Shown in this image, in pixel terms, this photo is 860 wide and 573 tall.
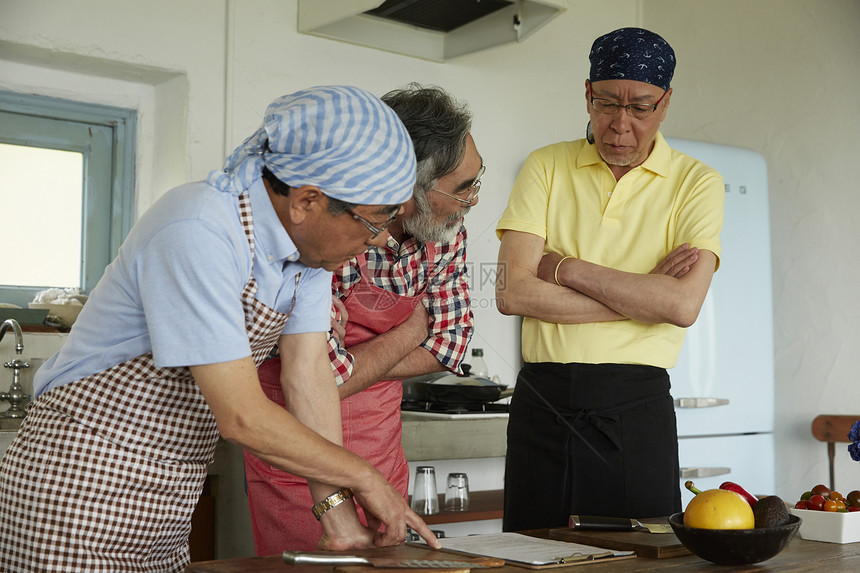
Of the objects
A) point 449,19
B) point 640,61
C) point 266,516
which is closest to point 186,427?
point 266,516

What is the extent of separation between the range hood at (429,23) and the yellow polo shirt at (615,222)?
1130mm

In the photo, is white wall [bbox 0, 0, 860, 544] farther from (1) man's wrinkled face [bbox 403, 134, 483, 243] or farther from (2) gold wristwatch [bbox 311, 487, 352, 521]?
(2) gold wristwatch [bbox 311, 487, 352, 521]

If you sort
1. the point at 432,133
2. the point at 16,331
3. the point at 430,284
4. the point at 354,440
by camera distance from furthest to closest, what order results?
the point at 16,331 → the point at 430,284 → the point at 354,440 → the point at 432,133

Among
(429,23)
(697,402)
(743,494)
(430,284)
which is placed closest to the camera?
(743,494)

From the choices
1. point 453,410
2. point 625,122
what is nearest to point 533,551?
point 625,122

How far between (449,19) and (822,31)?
4.86ft

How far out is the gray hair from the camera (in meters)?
1.60

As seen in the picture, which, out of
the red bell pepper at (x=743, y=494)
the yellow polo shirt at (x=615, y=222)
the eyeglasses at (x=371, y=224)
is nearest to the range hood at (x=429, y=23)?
the yellow polo shirt at (x=615, y=222)

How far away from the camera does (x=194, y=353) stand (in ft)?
3.57

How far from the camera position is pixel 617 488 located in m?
1.70

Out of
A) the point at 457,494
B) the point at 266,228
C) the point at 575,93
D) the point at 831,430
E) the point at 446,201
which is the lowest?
the point at 457,494

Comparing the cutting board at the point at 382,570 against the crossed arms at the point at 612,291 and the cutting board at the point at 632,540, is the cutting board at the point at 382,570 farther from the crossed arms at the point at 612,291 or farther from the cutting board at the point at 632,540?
the crossed arms at the point at 612,291

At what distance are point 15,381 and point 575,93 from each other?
92.5 inches

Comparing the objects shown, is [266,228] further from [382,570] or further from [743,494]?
[743,494]
